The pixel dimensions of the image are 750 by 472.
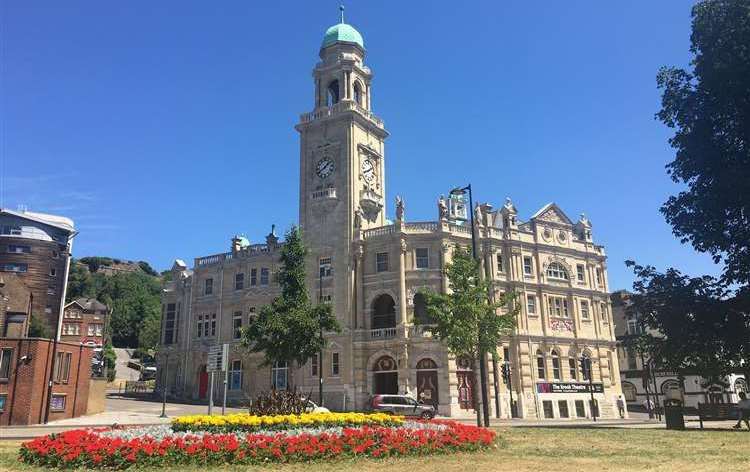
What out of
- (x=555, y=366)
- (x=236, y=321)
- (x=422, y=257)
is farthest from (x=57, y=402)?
(x=555, y=366)

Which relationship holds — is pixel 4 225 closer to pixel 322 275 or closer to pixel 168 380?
pixel 168 380

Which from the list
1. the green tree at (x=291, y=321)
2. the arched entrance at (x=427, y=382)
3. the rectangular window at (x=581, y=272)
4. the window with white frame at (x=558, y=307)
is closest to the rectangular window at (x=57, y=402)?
the green tree at (x=291, y=321)

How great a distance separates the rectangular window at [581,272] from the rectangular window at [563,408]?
12.0 metres

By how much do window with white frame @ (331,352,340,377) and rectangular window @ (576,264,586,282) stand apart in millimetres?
24141

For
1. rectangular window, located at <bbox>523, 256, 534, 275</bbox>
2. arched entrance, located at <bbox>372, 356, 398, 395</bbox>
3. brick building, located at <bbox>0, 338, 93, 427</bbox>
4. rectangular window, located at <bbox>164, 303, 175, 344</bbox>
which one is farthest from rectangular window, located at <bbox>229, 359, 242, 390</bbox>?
rectangular window, located at <bbox>523, 256, 534, 275</bbox>

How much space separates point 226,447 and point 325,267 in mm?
37162

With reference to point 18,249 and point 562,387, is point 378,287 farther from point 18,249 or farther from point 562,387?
point 18,249

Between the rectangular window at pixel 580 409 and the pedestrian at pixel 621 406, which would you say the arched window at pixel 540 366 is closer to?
the rectangular window at pixel 580 409

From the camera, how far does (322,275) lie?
168 feet

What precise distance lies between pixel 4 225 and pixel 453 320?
69.2m

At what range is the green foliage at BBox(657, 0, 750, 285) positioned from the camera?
23578 millimetres

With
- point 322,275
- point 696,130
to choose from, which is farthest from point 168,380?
point 696,130

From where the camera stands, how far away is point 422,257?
48812mm

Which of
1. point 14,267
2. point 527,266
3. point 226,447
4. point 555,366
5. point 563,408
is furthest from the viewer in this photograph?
point 14,267
